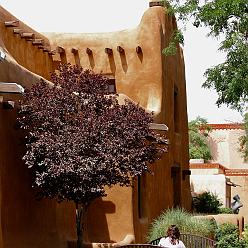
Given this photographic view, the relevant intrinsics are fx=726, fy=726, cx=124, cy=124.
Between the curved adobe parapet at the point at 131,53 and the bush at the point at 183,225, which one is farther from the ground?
the curved adobe parapet at the point at 131,53

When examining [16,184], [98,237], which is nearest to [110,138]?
[16,184]

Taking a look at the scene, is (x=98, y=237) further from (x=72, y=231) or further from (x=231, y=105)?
(x=231, y=105)

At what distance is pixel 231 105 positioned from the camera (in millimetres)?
16188

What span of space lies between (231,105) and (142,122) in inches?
85.6

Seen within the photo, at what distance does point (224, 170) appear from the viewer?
3878 centimetres

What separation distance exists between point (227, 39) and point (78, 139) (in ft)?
12.4

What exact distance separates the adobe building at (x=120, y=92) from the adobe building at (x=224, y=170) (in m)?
7.25

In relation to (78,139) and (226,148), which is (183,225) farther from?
(226,148)

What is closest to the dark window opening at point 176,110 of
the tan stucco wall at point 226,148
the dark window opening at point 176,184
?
the dark window opening at point 176,184

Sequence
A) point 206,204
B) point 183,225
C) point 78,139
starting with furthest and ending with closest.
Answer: point 206,204
point 183,225
point 78,139

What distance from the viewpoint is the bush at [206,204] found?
2867 centimetres

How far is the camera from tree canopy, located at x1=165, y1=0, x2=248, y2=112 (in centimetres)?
1452

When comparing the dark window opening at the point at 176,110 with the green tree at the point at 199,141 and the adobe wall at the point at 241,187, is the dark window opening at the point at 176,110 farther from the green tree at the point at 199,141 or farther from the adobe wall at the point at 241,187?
the green tree at the point at 199,141

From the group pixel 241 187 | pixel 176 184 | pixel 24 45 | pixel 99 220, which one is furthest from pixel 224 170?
pixel 99 220
